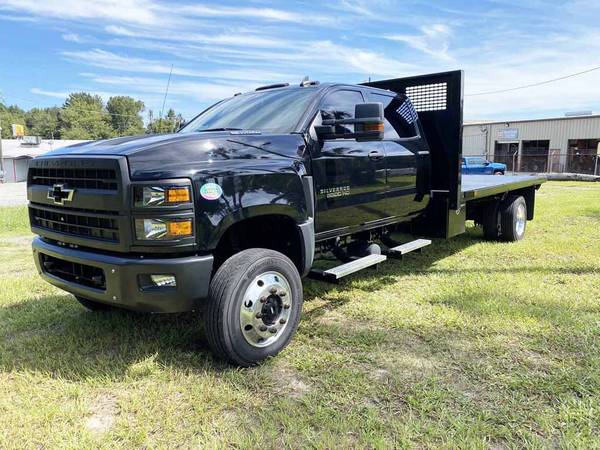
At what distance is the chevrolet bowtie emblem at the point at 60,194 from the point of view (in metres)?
3.28

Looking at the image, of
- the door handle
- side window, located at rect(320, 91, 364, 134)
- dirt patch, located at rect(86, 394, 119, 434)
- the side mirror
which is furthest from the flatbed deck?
dirt patch, located at rect(86, 394, 119, 434)

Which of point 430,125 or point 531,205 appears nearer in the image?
point 430,125

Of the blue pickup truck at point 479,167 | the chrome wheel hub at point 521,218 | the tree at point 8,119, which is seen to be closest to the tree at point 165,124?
the chrome wheel hub at point 521,218

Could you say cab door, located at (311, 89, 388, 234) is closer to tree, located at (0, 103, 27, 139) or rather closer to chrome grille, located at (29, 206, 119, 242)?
chrome grille, located at (29, 206, 119, 242)

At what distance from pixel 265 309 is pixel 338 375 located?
68 cm

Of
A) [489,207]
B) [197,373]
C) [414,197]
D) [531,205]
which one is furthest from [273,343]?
[531,205]

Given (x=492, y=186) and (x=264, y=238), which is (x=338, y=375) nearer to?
(x=264, y=238)

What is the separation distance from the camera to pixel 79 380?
3203 mm

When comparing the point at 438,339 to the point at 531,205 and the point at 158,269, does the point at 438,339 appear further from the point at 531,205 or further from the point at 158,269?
the point at 531,205

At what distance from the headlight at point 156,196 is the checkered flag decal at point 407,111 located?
3.27m

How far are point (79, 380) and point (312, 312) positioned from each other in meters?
2.08

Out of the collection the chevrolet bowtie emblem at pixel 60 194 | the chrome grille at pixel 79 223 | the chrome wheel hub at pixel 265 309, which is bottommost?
the chrome wheel hub at pixel 265 309

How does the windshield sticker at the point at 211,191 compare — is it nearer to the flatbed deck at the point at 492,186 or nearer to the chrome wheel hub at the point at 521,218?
the flatbed deck at the point at 492,186

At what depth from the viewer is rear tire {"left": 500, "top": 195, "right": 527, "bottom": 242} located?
295 inches
